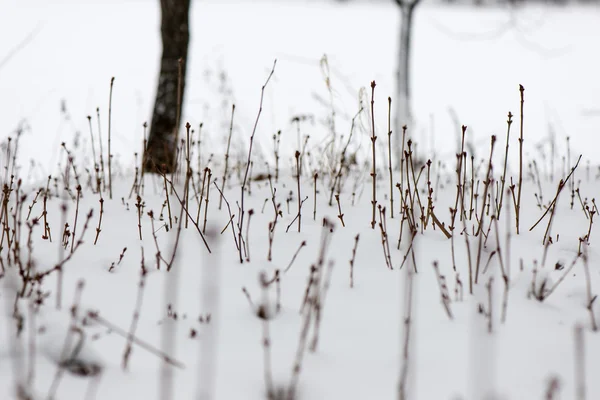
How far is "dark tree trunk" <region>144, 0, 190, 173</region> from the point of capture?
14.0 ft

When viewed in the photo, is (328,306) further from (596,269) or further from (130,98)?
(130,98)

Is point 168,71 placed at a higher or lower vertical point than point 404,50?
lower

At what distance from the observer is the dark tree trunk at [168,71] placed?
14.0 ft

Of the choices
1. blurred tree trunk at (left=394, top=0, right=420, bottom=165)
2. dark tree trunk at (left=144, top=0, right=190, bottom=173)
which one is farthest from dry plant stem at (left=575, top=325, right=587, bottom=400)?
blurred tree trunk at (left=394, top=0, right=420, bottom=165)

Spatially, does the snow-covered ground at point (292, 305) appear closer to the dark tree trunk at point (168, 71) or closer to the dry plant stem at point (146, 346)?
the dry plant stem at point (146, 346)

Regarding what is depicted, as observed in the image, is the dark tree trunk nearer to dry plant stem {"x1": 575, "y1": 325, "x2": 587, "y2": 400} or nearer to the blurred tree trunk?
the blurred tree trunk

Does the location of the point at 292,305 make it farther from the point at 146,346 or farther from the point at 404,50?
the point at 404,50

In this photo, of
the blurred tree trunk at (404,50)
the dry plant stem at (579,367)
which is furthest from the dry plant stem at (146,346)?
the blurred tree trunk at (404,50)

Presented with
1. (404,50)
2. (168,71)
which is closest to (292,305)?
(168,71)

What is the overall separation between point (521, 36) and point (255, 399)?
26.2 ft

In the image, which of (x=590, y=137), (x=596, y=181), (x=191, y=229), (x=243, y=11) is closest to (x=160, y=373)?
(x=191, y=229)

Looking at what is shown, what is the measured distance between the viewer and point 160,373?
132cm

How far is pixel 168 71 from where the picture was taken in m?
4.38

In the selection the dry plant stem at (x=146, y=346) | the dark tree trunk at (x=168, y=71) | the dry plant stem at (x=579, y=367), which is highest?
the dark tree trunk at (x=168, y=71)
